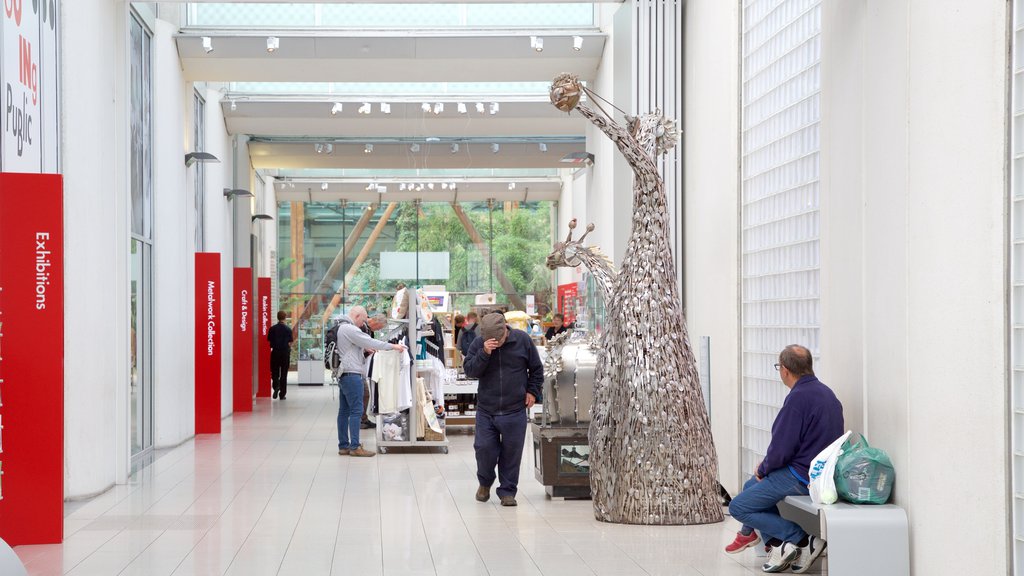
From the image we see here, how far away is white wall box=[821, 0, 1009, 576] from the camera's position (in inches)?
179

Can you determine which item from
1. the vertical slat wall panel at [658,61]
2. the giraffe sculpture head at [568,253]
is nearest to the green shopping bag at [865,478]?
the giraffe sculpture head at [568,253]

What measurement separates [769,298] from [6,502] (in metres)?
4.84

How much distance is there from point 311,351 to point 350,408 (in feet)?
46.4

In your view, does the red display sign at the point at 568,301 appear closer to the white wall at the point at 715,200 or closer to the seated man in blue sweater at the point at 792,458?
the white wall at the point at 715,200

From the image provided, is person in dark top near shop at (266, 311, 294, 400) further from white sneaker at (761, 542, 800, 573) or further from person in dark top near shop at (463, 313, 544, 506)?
white sneaker at (761, 542, 800, 573)

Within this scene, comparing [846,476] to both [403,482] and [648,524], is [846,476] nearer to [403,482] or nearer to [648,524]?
[648,524]

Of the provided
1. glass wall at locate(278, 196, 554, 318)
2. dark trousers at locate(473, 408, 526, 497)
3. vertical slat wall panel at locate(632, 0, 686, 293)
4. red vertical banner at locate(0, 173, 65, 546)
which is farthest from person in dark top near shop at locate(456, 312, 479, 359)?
glass wall at locate(278, 196, 554, 318)

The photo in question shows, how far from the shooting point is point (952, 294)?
16.0 ft

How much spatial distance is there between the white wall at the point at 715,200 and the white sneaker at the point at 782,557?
2326mm

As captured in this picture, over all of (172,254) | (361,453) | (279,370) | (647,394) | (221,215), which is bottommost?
(361,453)

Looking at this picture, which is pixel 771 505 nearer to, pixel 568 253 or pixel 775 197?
pixel 775 197

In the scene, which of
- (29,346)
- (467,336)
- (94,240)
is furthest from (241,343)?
(29,346)

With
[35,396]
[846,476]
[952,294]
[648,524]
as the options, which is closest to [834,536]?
[846,476]

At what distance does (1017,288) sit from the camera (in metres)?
4.40
